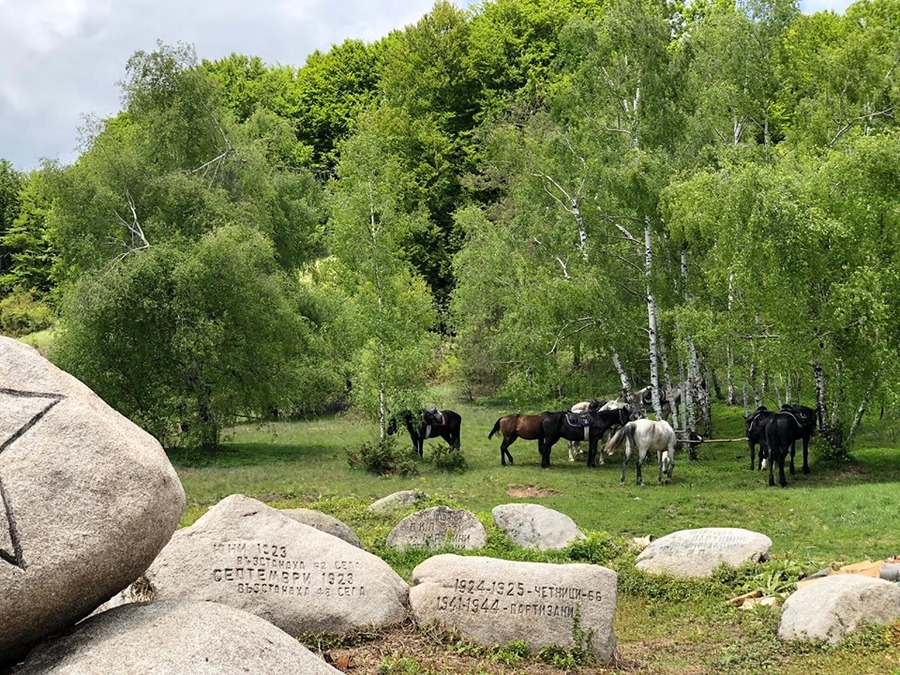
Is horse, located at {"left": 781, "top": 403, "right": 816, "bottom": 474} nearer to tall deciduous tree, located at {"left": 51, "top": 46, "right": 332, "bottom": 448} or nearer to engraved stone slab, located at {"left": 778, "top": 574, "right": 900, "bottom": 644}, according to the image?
engraved stone slab, located at {"left": 778, "top": 574, "right": 900, "bottom": 644}

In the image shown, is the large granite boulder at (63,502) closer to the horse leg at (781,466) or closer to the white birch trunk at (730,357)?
the horse leg at (781,466)

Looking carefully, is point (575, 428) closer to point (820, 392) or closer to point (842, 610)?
point (820, 392)

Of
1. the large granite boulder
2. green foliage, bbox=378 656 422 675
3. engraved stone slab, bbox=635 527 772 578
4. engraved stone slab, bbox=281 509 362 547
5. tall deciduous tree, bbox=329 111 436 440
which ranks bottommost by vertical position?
engraved stone slab, bbox=635 527 772 578

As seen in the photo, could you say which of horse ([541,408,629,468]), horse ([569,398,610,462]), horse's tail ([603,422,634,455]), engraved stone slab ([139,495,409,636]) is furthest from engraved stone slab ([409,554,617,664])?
horse ([569,398,610,462])

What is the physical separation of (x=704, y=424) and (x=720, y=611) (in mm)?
21018

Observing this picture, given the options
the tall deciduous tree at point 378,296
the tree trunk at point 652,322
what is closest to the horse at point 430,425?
the tall deciduous tree at point 378,296

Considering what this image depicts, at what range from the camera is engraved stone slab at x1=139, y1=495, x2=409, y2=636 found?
1033 centimetres

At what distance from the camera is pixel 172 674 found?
6.08 m

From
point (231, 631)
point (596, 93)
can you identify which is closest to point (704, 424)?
point (596, 93)

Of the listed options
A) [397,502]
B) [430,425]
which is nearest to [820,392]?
[430,425]

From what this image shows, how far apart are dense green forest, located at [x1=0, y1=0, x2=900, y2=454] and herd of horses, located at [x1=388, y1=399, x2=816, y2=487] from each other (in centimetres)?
120

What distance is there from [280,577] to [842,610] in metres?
6.27

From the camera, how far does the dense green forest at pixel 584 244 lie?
2581 cm

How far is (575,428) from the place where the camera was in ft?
96.9
